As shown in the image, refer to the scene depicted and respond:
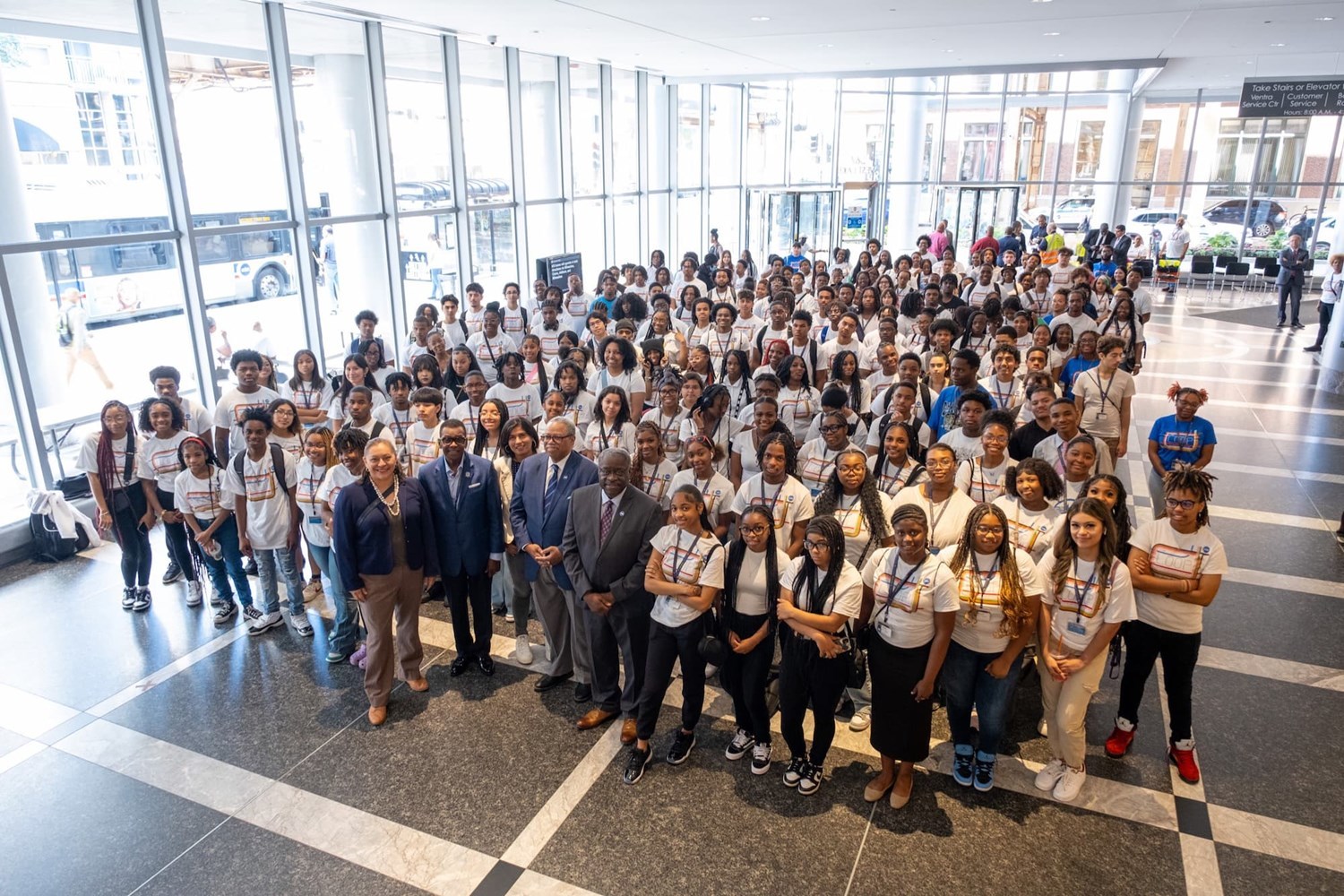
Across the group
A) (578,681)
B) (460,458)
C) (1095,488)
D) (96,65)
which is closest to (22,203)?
(96,65)

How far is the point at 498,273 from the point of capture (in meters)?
13.3

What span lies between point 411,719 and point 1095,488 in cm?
385

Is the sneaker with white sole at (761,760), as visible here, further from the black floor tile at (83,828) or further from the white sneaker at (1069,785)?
the black floor tile at (83,828)

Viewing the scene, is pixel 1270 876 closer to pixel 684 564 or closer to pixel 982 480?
pixel 982 480

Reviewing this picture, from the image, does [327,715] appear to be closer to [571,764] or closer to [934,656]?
[571,764]

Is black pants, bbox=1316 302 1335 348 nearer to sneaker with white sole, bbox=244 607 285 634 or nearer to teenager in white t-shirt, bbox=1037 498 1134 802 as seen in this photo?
teenager in white t-shirt, bbox=1037 498 1134 802

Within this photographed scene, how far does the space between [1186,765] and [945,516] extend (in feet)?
5.55

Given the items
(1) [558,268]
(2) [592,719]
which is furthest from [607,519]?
(1) [558,268]

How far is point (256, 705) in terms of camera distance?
4.96 metres

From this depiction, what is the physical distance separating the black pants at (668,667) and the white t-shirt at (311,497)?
2.29 metres

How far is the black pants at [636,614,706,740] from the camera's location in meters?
4.12

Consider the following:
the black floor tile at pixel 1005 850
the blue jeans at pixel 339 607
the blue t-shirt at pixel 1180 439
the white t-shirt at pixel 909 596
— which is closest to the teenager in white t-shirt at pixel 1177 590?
the black floor tile at pixel 1005 850

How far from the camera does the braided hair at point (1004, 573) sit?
3.75 meters

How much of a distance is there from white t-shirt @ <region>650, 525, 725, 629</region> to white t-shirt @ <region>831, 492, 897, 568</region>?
2.51ft
